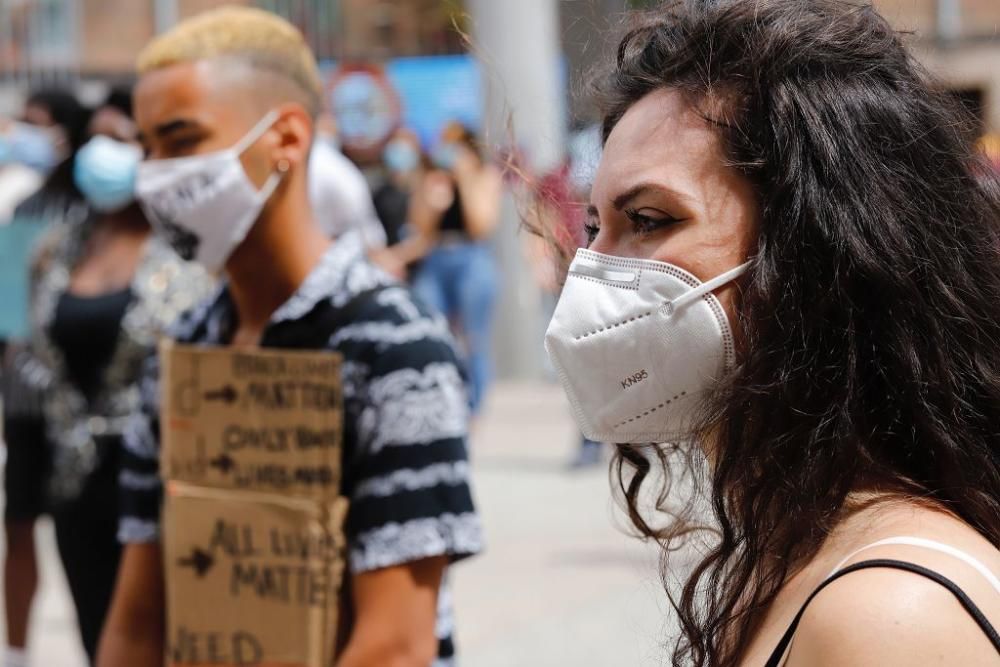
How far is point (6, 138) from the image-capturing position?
9539mm

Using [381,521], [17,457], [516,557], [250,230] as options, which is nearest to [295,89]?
[250,230]

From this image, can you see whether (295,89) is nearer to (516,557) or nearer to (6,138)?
(516,557)

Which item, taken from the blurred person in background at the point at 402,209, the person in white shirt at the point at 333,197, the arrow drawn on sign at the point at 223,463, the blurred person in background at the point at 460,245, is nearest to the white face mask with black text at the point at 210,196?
the arrow drawn on sign at the point at 223,463

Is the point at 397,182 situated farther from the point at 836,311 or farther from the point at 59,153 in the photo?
the point at 836,311

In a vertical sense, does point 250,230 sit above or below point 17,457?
above

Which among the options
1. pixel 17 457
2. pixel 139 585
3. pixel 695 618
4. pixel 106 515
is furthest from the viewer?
pixel 17 457

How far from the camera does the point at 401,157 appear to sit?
Answer: 11766mm

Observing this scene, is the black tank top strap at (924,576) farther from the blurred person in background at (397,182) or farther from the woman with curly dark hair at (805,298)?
the blurred person in background at (397,182)

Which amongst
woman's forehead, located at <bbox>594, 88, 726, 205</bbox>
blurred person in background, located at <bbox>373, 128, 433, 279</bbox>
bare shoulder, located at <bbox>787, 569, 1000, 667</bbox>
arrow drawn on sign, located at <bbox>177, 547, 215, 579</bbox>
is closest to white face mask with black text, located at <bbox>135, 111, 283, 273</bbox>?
arrow drawn on sign, located at <bbox>177, 547, 215, 579</bbox>

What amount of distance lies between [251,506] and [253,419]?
0.52 feet

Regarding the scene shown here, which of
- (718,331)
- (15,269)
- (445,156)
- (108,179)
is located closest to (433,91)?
(445,156)

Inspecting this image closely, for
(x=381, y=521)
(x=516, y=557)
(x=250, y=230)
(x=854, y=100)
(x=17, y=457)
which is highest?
(x=854, y=100)

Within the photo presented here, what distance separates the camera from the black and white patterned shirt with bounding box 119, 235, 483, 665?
8.23 ft

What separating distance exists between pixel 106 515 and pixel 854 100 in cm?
297
